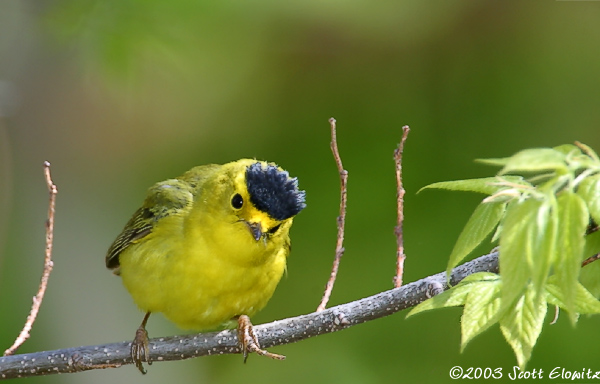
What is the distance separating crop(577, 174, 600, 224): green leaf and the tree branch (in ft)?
2.61

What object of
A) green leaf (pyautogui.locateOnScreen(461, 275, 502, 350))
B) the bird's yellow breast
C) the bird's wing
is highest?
the bird's wing

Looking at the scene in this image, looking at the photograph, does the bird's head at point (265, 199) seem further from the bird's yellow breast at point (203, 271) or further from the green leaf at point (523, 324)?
the green leaf at point (523, 324)

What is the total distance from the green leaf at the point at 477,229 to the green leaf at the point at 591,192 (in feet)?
0.77

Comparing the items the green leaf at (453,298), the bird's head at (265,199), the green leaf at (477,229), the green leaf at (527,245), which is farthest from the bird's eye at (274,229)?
the green leaf at (527,245)

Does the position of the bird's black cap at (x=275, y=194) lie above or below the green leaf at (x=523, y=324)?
above

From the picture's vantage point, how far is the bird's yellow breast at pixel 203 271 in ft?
11.8

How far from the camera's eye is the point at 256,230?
3.48m

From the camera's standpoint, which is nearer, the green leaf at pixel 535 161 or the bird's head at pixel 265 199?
the green leaf at pixel 535 161

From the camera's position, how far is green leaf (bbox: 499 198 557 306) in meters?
1.69

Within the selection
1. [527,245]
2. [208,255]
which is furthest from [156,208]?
[527,245]

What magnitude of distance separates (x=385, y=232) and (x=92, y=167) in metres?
3.31

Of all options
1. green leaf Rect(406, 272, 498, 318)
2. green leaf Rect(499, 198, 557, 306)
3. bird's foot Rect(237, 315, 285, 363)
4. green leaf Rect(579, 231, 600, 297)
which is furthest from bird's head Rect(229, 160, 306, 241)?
green leaf Rect(499, 198, 557, 306)

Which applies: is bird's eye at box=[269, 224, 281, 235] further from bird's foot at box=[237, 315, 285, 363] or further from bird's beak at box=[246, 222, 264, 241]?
bird's foot at box=[237, 315, 285, 363]

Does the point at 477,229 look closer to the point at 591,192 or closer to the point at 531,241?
the point at 591,192
